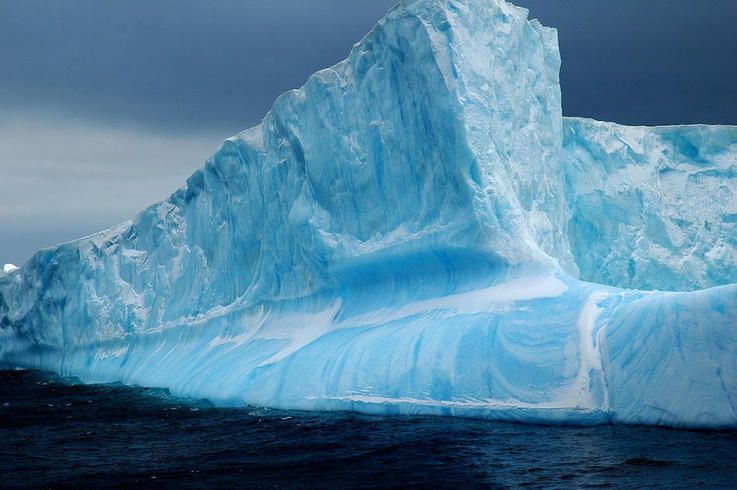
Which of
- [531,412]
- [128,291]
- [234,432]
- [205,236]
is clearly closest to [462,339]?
[531,412]

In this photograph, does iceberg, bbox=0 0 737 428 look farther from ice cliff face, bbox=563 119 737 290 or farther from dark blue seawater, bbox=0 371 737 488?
dark blue seawater, bbox=0 371 737 488

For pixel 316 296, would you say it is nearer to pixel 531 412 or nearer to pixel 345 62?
pixel 345 62

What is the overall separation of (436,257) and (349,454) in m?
4.07

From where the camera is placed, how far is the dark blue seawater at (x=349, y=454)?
754 cm

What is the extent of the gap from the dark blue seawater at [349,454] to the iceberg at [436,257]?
56 centimetres

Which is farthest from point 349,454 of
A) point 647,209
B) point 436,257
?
point 647,209

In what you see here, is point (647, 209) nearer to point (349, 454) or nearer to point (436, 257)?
point (436, 257)

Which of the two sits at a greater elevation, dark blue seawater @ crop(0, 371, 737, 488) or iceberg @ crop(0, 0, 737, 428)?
iceberg @ crop(0, 0, 737, 428)

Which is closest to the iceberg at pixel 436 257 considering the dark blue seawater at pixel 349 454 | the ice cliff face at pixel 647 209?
the ice cliff face at pixel 647 209

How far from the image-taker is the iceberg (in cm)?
962

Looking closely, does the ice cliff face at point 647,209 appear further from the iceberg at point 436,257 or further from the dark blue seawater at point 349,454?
the dark blue seawater at point 349,454

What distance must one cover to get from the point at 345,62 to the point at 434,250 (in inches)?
155

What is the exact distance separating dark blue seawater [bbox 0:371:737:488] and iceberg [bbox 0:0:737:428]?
56 centimetres

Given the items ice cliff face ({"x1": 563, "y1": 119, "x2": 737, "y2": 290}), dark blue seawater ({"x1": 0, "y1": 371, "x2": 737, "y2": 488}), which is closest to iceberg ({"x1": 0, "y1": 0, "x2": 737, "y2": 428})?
ice cliff face ({"x1": 563, "y1": 119, "x2": 737, "y2": 290})
